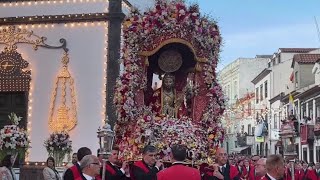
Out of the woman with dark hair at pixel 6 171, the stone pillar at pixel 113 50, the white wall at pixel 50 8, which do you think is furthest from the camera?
the white wall at pixel 50 8

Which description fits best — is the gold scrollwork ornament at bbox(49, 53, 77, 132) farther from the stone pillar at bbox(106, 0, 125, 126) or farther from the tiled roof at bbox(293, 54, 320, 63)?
the tiled roof at bbox(293, 54, 320, 63)

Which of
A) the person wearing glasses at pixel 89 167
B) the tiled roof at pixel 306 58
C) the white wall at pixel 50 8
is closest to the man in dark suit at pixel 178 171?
the person wearing glasses at pixel 89 167

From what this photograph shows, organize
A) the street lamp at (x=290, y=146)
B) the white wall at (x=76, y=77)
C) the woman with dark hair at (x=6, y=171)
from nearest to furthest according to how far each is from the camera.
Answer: the street lamp at (x=290, y=146)
the woman with dark hair at (x=6, y=171)
the white wall at (x=76, y=77)

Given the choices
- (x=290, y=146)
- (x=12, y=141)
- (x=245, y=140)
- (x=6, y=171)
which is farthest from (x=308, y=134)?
(x=6, y=171)

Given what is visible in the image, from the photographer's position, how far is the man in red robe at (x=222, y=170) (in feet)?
A: 36.7

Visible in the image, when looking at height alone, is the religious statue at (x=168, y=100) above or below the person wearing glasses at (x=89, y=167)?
above

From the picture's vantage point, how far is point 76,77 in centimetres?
2080

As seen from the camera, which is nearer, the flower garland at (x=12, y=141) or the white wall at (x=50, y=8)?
the flower garland at (x=12, y=141)

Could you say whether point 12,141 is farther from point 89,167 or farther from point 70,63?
point 89,167

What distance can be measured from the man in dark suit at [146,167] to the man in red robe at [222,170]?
131 cm

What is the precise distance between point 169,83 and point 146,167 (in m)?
4.84

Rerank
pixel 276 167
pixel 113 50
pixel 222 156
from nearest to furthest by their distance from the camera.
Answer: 1. pixel 276 167
2. pixel 222 156
3. pixel 113 50

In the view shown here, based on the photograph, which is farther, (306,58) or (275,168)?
(306,58)

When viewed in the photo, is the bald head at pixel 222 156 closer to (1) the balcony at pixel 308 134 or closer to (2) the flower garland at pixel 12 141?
(2) the flower garland at pixel 12 141
